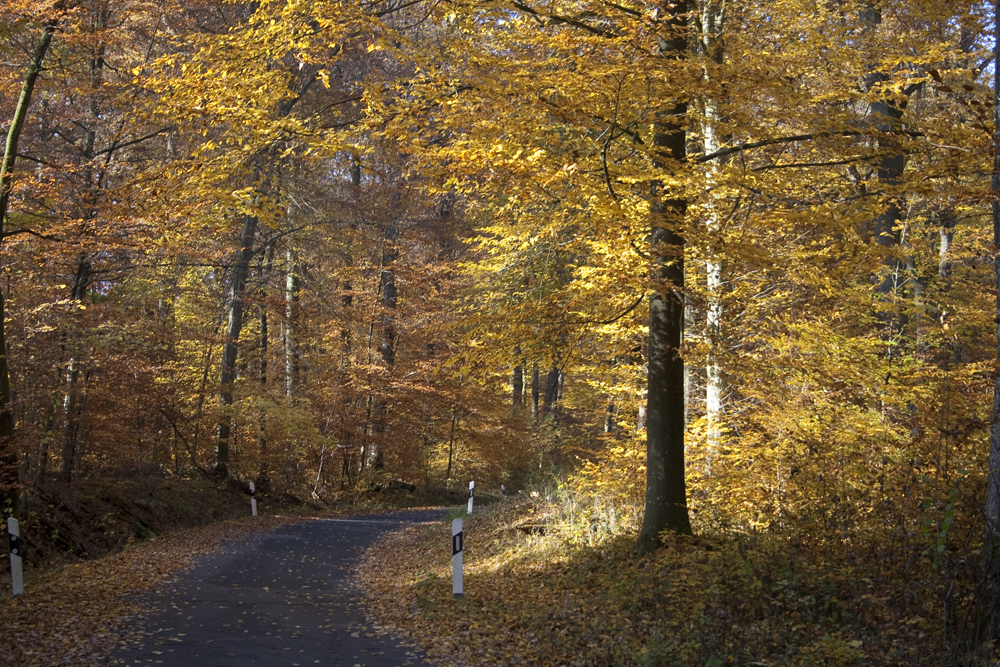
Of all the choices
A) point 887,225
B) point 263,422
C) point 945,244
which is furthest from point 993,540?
point 263,422

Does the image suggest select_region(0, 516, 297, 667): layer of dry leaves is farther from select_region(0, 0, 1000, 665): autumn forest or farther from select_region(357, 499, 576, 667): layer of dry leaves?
select_region(357, 499, 576, 667): layer of dry leaves

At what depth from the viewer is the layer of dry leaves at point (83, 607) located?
269 inches

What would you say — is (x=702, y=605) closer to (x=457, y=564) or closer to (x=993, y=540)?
(x=993, y=540)

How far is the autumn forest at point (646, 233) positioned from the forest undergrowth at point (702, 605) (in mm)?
69

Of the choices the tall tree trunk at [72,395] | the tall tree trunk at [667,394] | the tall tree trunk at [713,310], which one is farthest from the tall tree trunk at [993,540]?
the tall tree trunk at [72,395]

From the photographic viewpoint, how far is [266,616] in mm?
8766

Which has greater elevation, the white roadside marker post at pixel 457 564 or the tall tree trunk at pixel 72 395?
the tall tree trunk at pixel 72 395

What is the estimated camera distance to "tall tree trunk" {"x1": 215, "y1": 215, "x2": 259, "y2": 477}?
2123 centimetres

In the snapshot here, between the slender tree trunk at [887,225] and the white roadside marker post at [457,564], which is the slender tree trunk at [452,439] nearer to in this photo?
the slender tree trunk at [887,225]

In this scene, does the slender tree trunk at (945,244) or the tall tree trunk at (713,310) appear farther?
the slender tree trunk at (945,244)

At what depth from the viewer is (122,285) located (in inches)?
709

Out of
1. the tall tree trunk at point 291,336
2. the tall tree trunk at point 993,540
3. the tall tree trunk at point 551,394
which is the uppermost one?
the tall tree trunk at point 291,336

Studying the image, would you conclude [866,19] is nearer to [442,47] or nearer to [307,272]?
[442,47]

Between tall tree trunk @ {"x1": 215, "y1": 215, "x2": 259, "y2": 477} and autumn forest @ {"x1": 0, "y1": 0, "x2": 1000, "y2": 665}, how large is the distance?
5.54 ft
